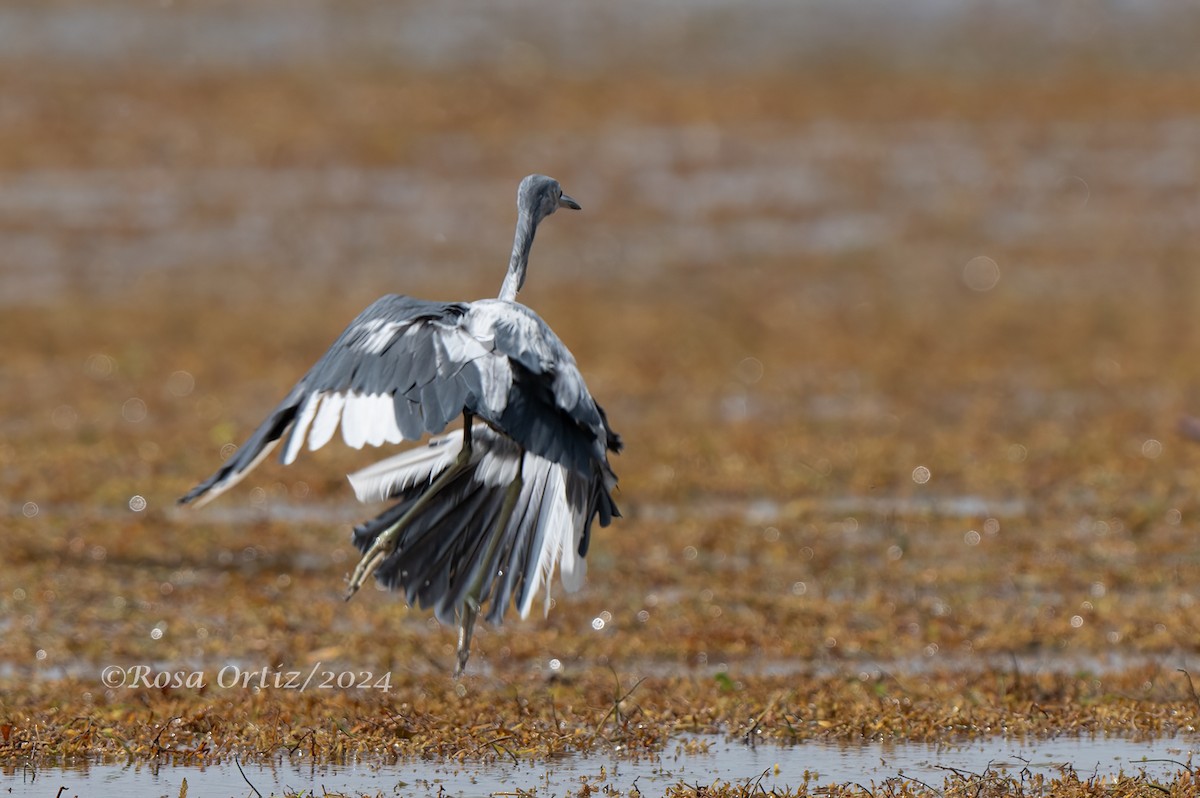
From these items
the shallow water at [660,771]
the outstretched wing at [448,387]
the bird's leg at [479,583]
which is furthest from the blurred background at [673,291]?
the outstretched wing at [448,387]

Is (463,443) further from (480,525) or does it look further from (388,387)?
(388,387)

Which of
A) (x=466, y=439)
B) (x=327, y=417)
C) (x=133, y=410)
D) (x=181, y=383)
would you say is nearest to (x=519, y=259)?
(x=466, y=439)

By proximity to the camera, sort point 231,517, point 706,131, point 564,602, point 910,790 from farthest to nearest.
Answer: point 706,131 → point 231,517 → point 564,602 → point 910,790

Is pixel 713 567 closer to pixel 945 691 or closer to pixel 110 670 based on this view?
pixel 945 691

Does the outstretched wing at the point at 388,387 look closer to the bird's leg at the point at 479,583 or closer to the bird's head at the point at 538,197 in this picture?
the bird's leg at the point at 479,583

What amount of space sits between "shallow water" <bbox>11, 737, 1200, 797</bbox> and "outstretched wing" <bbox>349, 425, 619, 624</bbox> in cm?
84

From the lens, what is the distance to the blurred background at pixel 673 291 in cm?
890

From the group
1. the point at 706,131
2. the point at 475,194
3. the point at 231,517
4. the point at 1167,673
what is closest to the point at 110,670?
the point at 231,517

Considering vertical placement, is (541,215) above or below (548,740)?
above

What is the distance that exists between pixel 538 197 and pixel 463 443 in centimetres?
129

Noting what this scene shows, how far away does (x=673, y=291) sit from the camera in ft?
61.8

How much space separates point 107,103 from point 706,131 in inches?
303

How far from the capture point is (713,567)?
9.45 metres

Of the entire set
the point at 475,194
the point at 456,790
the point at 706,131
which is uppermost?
the point at 706,131
